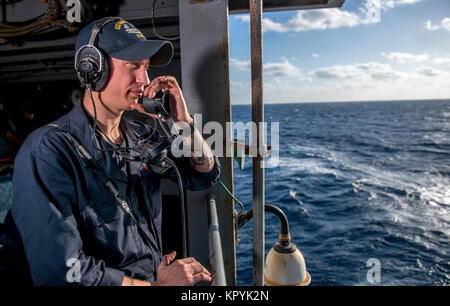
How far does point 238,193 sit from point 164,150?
18.1 meters

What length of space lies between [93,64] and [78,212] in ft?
2.44

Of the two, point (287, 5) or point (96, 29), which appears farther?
point (287, 5)

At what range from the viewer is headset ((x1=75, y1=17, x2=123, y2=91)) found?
152cm

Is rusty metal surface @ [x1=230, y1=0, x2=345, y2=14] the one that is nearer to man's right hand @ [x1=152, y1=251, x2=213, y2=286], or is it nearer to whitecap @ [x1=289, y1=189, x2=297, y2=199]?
man's right hand @ [x1=152, y1=251, x2=213, y2=286]

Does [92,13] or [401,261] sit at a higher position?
[92,13]

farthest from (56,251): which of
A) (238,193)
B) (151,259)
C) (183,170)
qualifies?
(238,193)

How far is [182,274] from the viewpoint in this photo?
133cm

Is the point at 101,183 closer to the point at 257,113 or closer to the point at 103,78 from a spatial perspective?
the point at 103,78

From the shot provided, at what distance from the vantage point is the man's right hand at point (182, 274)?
4.35 feet

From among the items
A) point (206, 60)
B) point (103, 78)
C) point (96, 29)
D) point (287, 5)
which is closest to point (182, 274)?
point (103, 78)

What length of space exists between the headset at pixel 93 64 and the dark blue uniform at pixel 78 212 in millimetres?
161

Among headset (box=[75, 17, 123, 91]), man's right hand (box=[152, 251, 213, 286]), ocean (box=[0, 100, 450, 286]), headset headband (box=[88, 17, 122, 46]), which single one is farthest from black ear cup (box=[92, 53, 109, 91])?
ocean (box=[0, 100, 450, 286])
